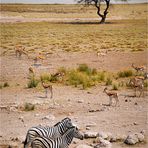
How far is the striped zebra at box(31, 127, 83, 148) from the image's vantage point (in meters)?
8.37

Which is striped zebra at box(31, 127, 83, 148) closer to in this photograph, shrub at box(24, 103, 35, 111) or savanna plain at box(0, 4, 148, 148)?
savanna plain at box(0, 4, 148, 148)

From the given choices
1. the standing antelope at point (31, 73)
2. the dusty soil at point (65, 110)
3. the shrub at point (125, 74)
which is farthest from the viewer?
the shrub at point (125, 74)

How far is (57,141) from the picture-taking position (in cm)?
841

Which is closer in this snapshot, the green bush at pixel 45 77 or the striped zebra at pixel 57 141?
the striped zebra at pixel 57 141

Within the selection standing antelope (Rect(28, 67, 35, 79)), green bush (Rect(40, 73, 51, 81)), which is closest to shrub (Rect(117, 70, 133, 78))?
green bush (Rect(40, 73, 51, 81))

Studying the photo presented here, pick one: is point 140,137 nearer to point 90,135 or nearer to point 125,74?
point 90,135

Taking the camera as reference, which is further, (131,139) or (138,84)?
(138,84)

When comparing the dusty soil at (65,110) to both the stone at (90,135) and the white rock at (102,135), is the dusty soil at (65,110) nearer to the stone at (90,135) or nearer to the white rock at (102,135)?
the stone at (90,135)

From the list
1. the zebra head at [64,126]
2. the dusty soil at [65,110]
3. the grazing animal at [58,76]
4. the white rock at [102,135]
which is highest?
the zebra head at [64,126]

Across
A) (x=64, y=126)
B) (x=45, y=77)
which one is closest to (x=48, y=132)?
(x=64, y=126)

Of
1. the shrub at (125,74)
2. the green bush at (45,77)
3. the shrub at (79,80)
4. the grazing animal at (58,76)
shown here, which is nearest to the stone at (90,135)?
the shrub at (79,80)

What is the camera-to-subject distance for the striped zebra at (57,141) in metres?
8.37

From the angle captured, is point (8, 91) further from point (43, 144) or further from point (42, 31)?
point (42, 31)

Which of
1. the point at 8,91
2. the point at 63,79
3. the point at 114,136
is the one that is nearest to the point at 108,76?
the point at 63,79
